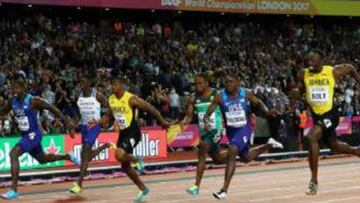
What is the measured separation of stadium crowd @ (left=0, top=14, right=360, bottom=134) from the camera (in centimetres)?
2458

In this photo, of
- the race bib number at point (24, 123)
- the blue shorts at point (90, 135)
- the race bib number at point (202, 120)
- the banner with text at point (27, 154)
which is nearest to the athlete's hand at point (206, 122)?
the race bib number at point (202, 120)

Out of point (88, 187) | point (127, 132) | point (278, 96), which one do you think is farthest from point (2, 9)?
point (127, 132)

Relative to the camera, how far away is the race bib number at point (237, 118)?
13453mm

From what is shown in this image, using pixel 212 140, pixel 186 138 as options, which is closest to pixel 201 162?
pixel 212 140

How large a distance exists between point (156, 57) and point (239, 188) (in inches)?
563

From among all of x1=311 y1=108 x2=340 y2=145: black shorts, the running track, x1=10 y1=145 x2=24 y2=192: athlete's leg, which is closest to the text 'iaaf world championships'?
the running track

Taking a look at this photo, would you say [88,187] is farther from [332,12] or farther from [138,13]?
[332,12]

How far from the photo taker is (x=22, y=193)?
634 inches

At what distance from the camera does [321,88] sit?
12891 mm

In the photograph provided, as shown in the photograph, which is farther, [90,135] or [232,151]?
[90,135]

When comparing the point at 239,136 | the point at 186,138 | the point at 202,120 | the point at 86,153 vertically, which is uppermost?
the point at 202,120

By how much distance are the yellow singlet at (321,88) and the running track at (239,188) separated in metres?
1.55

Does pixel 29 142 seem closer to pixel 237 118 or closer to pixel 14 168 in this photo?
pixel 14 168

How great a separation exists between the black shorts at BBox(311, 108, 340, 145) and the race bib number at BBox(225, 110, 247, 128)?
1230 millimetres
